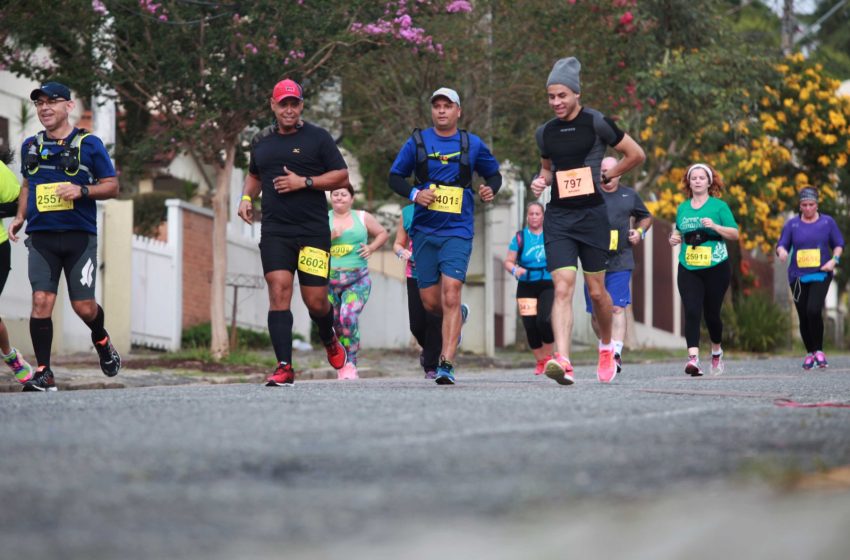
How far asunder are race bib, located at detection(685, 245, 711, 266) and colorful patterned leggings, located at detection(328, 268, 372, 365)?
2.71m

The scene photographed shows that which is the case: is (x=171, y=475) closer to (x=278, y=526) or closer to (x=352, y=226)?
(x=278, y=526)

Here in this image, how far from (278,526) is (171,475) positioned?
1.03m

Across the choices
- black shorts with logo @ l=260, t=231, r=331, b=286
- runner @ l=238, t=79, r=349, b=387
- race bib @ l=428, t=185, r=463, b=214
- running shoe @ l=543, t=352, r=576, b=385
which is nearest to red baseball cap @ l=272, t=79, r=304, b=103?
runner @ l=238, t=79, r=349, b=387

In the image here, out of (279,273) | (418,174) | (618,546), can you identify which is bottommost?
(618,546)

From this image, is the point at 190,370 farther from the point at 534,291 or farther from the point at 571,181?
the point at 571,181

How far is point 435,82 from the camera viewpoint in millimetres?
22859

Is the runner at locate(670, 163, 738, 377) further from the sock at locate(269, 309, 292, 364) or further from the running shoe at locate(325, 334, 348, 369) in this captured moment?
the sock at locate(269, 309, 292, 364)

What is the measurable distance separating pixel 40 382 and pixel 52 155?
1553 mm

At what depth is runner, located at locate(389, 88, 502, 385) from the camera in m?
11.1

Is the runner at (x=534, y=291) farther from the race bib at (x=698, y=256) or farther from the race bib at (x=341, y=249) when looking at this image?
the race bib at (x=341, y=249)

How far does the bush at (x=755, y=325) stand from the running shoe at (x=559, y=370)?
1757 cm

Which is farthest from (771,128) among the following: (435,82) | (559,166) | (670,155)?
(559,166)

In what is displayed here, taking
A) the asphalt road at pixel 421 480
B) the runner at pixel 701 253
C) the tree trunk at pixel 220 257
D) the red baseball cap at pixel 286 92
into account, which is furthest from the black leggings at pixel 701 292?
the tree trunk at pixel 220 257

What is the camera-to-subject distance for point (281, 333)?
34.6ft
